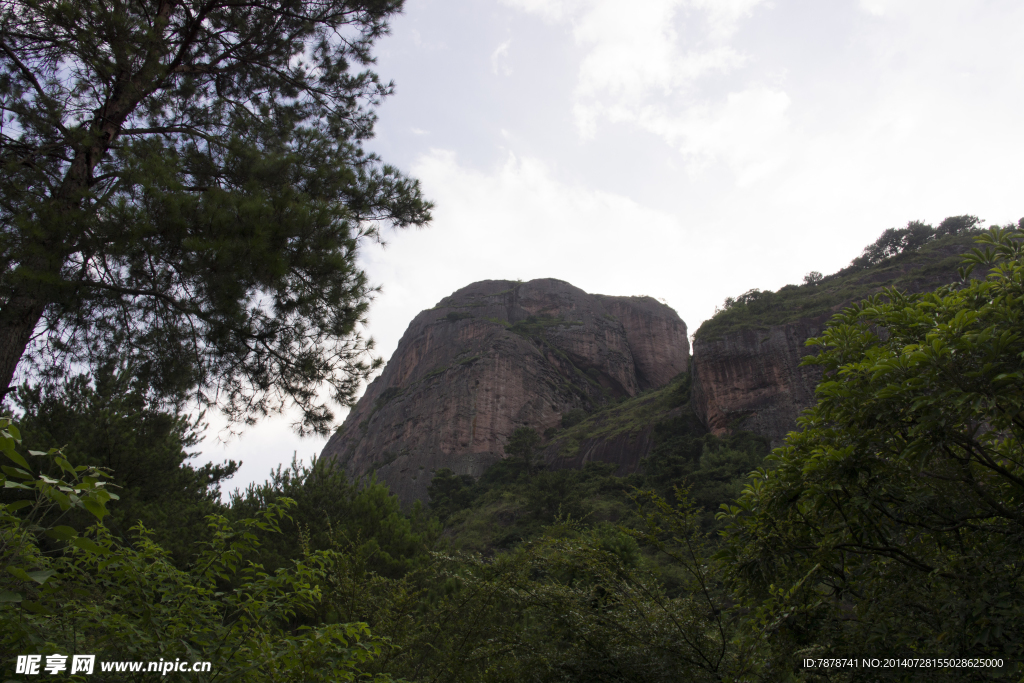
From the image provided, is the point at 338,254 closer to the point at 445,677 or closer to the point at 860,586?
the point at 445,677

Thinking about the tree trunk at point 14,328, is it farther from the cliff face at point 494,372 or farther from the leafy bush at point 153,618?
the cliff face at point 494,372

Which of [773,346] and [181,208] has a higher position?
[773,346]

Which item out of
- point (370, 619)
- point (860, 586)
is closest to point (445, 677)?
point (370, 619)

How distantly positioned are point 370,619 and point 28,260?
504cm

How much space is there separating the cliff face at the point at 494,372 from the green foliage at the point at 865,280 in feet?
66.5

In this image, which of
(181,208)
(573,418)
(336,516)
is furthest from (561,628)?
(573,418)

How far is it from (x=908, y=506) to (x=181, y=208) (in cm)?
537

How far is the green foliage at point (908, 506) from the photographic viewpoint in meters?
2.99

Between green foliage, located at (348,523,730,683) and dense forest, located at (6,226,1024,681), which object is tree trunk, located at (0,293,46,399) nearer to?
dense forest, located at (6,226,1024,681)

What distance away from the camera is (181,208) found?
444cm

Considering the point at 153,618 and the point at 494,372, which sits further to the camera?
the point at 494,372

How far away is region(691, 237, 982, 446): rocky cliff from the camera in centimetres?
3100

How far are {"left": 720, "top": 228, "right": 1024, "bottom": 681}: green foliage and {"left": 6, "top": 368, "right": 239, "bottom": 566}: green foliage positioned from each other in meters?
5.86

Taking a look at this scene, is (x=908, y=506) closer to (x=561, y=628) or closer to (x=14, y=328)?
(x=561, y=628)
